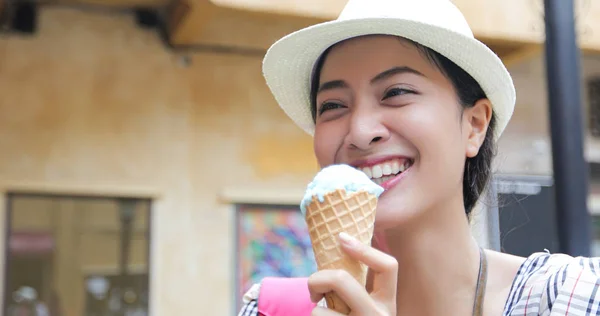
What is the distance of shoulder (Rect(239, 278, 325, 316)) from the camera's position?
218cm

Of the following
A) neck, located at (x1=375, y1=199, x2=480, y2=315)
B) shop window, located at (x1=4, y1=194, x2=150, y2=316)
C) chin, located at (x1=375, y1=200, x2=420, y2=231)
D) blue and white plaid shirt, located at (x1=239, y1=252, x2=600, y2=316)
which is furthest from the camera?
shop window, located at (x1=4, y1=194, x2=150, y2=316)

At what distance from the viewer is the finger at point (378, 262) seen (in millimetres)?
1541

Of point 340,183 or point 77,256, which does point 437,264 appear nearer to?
point 340,183

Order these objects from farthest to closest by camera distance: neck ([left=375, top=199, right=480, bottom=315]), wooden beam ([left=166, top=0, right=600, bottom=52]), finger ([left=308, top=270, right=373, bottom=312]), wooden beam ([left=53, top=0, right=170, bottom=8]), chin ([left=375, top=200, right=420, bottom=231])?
wooden beam ([left=53, top=0, right=170, bottom=8]) < wooden beam ([left=166, top=0, right=600, bottom=52]) < neck ([left=375, top=199, right=480, bottom=315]) < chin ([left=375, top=200, right=420, bottom=231]) < finger ([left=308, top=270, right=373, bottom=312])

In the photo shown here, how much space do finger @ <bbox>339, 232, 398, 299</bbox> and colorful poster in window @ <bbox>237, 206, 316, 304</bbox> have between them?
6374 millimetres

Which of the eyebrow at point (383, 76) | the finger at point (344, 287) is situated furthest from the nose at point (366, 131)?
the finger at point (344, 287)

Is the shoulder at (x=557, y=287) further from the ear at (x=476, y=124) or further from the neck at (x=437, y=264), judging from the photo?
the ear at (x=476, y=124)

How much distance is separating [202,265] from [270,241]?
2.62 feet

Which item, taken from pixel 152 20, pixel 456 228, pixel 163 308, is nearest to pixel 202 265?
pixel 163 308

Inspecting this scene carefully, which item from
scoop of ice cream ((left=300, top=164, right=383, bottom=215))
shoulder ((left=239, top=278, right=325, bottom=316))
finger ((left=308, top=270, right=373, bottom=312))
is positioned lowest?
shoulder ((left=239, top=278, right=325, bottom=316))

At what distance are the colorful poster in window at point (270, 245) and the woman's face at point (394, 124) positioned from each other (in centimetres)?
597

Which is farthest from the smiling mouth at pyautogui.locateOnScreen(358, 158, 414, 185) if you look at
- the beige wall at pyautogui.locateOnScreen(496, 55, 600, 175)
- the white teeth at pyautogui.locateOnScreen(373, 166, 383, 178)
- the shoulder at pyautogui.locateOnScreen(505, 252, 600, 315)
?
the beige wall at pyautogui.locateOnScreen(496, 55, 600, 175)

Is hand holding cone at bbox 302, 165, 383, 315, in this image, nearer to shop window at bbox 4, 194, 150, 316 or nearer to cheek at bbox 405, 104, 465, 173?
cheek at bbox 405, 104, 465, 173

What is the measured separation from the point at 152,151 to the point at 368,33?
19.7 ft
